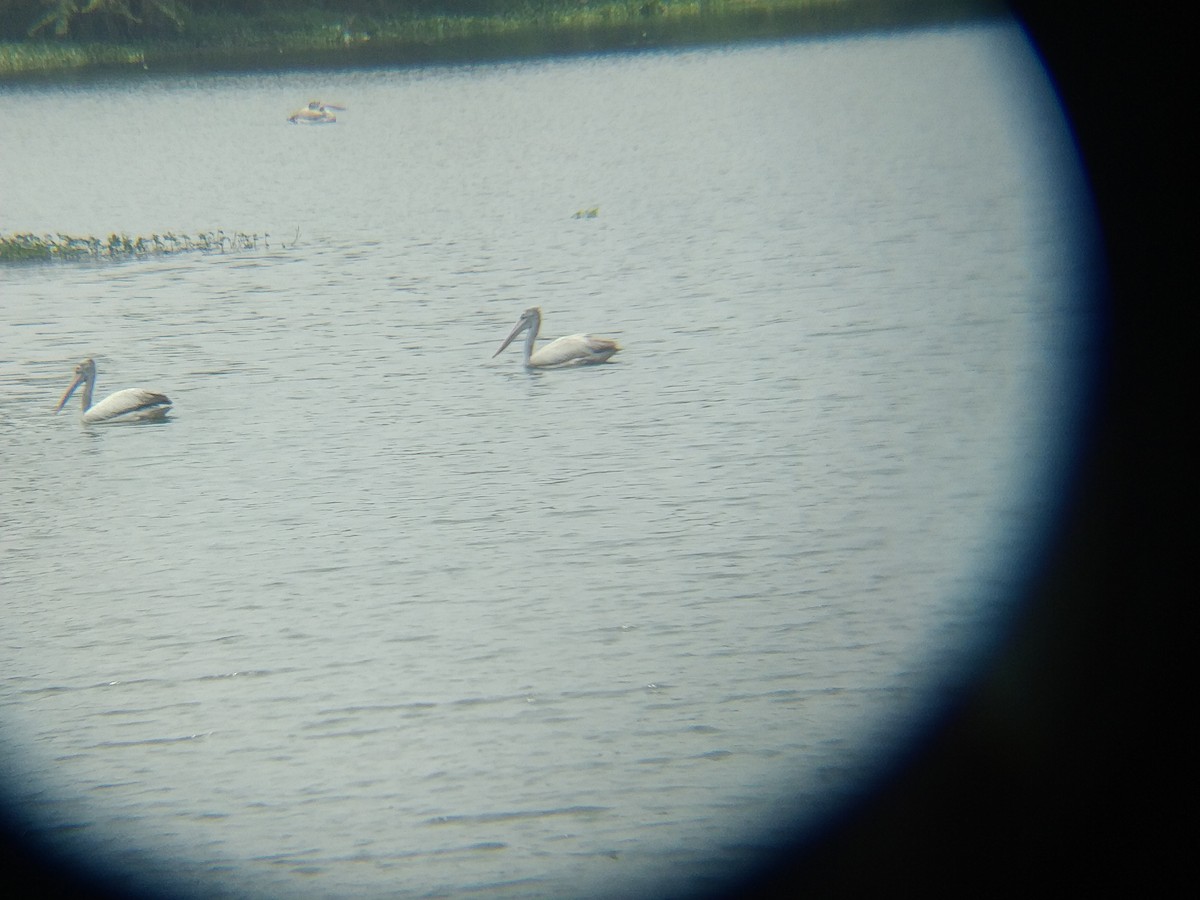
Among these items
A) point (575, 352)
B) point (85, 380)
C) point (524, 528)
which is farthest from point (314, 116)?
point (524, 528)

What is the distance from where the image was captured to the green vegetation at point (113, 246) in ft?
71.3

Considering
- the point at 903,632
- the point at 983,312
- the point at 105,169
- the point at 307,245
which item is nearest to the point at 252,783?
the point at 903,632

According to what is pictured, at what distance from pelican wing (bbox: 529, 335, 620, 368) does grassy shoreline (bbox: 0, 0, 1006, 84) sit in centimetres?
3380

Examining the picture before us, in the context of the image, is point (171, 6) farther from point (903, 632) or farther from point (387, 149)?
point (903, 632)

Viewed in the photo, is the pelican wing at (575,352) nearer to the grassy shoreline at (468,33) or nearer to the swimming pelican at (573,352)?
the swimming pelican at (573,352)

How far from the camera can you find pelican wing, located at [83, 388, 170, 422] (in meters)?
13.0

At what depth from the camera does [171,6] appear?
5200cm

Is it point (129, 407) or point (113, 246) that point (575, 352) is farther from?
point (113, 246)

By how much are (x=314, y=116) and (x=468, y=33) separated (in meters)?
17.9

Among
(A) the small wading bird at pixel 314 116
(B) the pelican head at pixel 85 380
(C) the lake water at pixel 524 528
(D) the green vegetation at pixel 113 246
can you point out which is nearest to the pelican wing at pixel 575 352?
(C) the lake water at pixel 524 528

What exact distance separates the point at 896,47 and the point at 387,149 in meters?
15.2

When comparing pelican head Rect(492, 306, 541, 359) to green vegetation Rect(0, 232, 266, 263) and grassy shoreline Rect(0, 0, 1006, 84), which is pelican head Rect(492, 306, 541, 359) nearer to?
green vegetation Rect(0, 232, 266, 263)

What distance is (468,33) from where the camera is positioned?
2087 inches

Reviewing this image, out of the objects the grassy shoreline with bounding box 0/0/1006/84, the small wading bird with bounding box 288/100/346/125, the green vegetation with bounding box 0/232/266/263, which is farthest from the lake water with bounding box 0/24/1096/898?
the grassy shoreline with bounding box 0/0/1006/84
